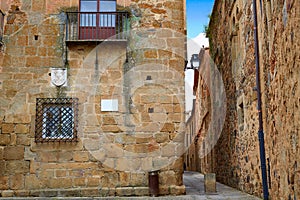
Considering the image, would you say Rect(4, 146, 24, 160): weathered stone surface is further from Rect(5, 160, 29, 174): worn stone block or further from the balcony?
the balcony

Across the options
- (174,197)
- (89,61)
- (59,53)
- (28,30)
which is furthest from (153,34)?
(174,197)

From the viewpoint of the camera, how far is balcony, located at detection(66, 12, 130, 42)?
28.8 feet

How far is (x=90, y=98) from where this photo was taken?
8.60 m

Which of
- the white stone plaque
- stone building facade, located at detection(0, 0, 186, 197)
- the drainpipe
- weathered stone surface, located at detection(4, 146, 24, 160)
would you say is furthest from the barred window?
the drainpipe

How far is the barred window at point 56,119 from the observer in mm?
8383

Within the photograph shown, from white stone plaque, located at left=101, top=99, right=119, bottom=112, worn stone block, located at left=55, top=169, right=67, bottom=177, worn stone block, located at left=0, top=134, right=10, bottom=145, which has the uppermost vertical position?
white stone plaque, located at left=101, top=99, right=119, bottom=112

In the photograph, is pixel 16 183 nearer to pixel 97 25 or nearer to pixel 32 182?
pixel 32 182

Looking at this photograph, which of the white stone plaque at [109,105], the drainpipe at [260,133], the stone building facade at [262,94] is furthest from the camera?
the white stone plaque at [109,105]

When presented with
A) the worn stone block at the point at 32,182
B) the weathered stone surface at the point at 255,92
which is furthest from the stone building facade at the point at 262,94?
the worn stone block at the point at 32,182

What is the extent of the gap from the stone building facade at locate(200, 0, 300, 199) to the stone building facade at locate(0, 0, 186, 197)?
4.63ft

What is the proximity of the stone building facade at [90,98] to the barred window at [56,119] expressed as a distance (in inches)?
0.8

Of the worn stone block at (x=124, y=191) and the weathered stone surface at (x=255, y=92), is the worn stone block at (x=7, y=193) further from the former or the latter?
the weathered stone surface at (x=255, y=92)

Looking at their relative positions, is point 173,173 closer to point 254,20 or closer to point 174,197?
point 174,197

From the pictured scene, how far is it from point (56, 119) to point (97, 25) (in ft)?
7.11
